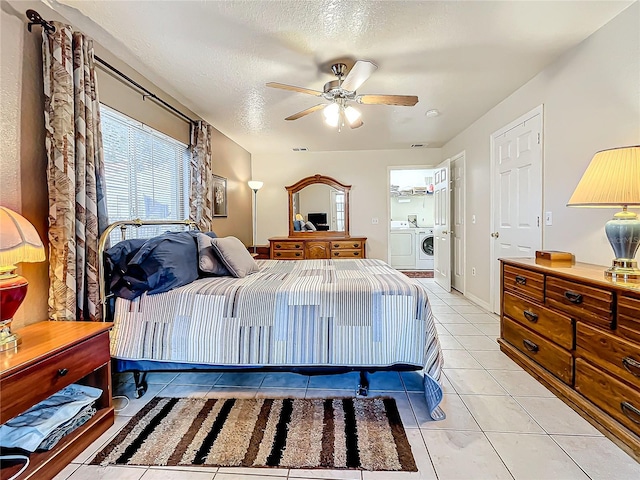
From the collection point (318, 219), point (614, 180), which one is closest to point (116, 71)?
point (614, 180)

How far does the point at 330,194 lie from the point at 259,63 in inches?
132

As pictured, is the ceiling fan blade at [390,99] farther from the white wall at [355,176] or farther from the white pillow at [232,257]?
the white wall at [355,176]

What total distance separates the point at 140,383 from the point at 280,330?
1.02 m

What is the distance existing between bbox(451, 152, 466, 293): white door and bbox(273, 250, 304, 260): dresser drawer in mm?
A: 2471

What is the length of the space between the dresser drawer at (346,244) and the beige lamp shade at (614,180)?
3.73 metres

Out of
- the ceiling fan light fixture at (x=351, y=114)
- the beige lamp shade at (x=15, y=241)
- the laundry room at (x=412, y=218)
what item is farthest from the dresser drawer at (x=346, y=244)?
the beige lamp shade at (x=15, y=241)

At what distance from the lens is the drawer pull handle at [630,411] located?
4.91 ft

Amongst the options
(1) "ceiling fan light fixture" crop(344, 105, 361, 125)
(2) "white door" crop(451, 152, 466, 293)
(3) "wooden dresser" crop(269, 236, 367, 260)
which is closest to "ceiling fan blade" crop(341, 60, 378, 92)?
(1) "ceiling fan light fixture" crop(344, 105, 361, 125)

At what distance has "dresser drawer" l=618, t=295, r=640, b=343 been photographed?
59.2 inches

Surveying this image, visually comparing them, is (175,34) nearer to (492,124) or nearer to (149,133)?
(149,133)

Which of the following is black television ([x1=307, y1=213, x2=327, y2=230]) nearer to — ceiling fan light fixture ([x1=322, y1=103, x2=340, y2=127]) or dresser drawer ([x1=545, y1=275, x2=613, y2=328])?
ceiling fan light fixture ([x1=322, y1=103, x2=340, y2=127])

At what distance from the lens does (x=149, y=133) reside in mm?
2889

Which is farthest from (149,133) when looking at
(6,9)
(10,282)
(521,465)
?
(521,465)

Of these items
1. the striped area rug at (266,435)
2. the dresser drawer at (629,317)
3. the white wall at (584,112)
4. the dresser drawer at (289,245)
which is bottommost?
the striped area rug at (266,435)
